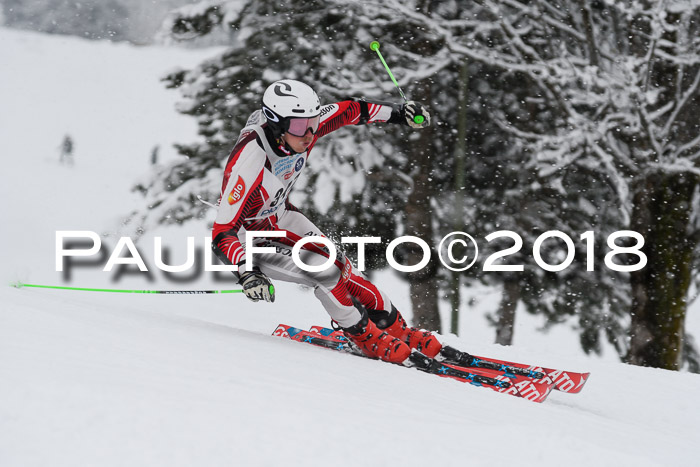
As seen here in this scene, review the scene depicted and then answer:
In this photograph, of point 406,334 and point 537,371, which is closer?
point 537,371

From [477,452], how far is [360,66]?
833cm

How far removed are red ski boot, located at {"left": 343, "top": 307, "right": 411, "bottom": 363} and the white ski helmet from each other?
4.76 ft

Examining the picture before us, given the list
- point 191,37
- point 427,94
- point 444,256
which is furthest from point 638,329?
point 191,37

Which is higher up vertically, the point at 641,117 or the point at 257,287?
the point at 641,117

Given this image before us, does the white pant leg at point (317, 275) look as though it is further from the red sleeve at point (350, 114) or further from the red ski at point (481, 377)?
the red sleeve at point (350, 114)

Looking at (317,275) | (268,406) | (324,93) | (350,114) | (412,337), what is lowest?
(412,337)

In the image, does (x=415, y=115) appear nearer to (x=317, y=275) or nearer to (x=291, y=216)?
(x=291, y=216)

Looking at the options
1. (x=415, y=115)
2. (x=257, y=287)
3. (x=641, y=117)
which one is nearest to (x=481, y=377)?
(x=257, y=287)

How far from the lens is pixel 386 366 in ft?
14.1

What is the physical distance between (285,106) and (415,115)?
4.11 feet

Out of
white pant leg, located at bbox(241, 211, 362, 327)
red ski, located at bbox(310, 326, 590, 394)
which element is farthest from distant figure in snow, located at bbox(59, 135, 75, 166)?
red ski, located at bbox(310, 326, 590, 394)

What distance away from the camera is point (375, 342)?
193 inches

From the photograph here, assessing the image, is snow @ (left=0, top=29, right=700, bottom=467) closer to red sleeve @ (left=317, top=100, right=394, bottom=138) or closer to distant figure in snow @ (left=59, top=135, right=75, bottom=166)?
red sleeve @ (left=317, top=100, right=394, bottom=138)

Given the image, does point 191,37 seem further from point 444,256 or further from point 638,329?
point 638,329
